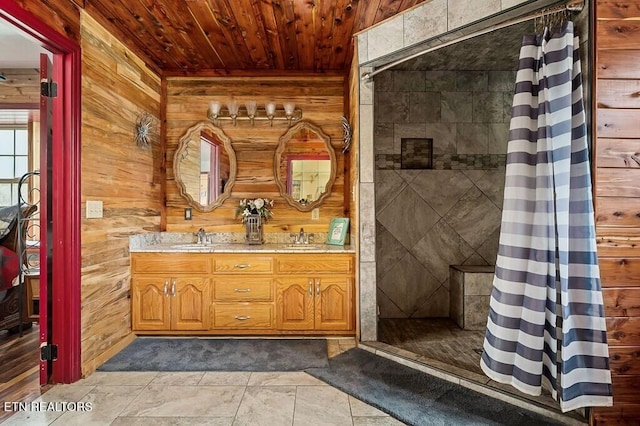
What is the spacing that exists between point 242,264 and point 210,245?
23.0 inches

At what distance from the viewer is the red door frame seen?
2227 mm

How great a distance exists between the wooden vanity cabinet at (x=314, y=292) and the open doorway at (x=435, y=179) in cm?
70

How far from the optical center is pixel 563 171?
164cm

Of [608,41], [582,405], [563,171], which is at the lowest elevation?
[582,405]

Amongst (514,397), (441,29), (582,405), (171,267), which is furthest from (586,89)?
(171,267)

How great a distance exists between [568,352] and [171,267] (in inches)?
112

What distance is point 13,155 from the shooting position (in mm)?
4574

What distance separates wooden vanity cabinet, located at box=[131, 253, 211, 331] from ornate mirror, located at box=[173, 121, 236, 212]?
2.47 ft

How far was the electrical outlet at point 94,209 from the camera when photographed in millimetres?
2395

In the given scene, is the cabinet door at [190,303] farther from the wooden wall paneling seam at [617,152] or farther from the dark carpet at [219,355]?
the wooden wall paneling seam at [617,152]

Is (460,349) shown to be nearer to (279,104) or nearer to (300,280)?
(300,280)

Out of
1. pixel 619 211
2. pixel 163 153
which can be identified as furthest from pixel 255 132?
pixel 619 211

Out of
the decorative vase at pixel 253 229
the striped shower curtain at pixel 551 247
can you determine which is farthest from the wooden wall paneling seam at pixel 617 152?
the decorative vase at pixel 253 229

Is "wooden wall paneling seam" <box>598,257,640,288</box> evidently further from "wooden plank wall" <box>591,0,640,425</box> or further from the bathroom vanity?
the bathroom vanity
